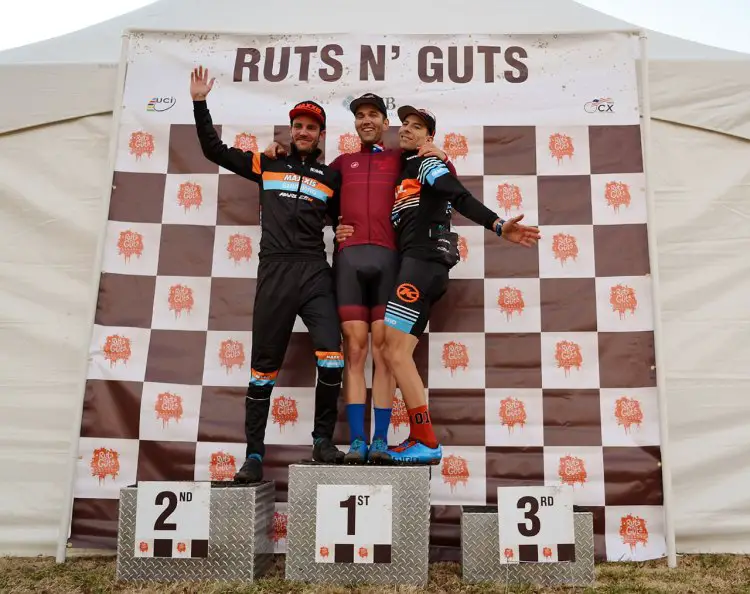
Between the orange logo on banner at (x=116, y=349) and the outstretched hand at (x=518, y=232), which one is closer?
the outstretched hand at (x=518, y=232)

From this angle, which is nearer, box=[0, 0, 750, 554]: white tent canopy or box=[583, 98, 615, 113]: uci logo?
box=[0, 0, 750, 554]: white tent canopy

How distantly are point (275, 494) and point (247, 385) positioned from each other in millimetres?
527

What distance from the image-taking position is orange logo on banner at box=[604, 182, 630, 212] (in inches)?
125

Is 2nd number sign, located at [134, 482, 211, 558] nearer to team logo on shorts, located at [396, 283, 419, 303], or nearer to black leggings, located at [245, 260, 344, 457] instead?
black leggings, located at [245, 260, 344, 457]

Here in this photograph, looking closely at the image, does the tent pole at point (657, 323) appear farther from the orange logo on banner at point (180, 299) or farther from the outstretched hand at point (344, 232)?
the orange logo on banner at point (180, 299)

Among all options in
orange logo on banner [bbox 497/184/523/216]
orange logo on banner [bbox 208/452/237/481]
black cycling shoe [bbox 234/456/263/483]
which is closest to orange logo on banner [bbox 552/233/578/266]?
orange logo on banner [bbox 497/184/523/216]

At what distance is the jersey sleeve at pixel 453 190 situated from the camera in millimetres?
2598

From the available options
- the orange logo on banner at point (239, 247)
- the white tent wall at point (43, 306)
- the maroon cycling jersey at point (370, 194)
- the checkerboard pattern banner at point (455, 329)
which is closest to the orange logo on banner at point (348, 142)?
the checkerboard pattern banner at point (455, 329)

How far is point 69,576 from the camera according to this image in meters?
2.53

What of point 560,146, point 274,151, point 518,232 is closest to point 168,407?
point 274,151

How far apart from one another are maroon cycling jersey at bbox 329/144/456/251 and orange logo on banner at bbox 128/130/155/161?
41.8 inches

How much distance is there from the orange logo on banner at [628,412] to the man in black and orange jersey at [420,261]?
3.05 ft

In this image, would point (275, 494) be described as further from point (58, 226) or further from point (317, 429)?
point (58, 226)

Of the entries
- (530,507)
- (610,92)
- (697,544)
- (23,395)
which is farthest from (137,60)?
(697,544)
